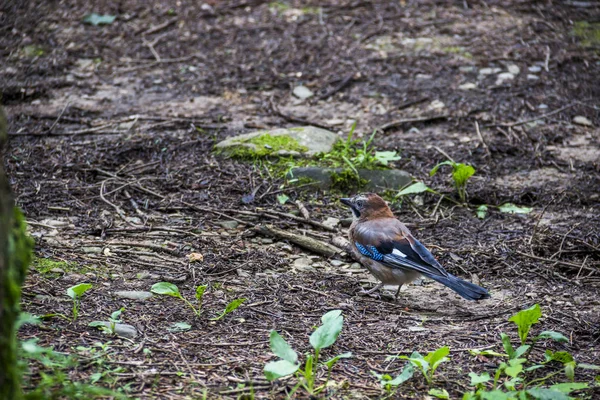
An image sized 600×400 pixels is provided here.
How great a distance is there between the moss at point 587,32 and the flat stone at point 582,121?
Answer: 204 centimetres

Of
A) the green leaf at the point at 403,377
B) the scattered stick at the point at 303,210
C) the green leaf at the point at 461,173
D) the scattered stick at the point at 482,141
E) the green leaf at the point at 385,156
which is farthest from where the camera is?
the scattered stick at the point at 482,141

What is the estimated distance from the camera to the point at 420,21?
10.4 meters

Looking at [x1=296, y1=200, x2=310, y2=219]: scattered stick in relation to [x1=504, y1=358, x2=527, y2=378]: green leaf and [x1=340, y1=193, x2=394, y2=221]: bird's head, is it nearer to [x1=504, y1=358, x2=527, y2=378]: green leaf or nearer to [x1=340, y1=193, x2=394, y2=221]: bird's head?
[x1=340, y1=193, x2=394, y2=221]: bird's head

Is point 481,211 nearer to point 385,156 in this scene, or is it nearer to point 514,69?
point 385,156

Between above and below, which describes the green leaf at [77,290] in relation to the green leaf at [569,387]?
above

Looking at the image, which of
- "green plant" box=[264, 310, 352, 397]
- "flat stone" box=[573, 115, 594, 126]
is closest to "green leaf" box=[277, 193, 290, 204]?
"green plant" box=[264, 310, 352, 397]

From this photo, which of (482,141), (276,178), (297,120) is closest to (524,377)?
(276,178)

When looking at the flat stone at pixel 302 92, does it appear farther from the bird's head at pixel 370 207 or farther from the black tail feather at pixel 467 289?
the black tail feather at pixel 467 289

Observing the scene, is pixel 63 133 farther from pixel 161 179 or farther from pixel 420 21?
pixel 420 21

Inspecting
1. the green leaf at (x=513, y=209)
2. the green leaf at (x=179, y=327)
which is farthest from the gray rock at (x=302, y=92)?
the green leaf at (x=179, y=327)

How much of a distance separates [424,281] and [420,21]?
5.68 meters

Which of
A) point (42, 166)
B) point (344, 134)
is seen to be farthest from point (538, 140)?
point (42, 166)

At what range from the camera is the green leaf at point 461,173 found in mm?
6588

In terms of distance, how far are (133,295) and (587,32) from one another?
27.8ft
